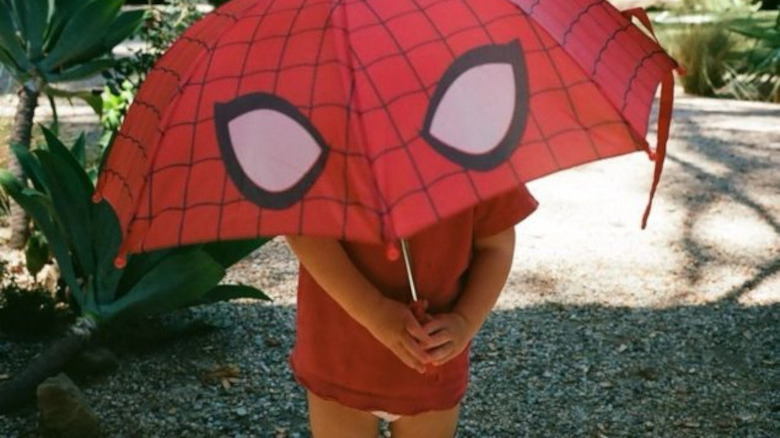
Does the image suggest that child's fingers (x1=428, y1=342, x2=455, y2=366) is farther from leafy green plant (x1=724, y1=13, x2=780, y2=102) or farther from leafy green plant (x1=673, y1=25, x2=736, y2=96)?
leafy green plant (x1=673, y1=25, x2=736, y2=96)

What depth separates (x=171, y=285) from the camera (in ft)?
9.77

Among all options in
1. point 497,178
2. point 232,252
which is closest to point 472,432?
point 232,252

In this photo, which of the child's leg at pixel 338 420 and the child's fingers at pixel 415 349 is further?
the child's leg at pixel 338 420

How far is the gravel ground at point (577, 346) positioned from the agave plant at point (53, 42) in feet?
2.88

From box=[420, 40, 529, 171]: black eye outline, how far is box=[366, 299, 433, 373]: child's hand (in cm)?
35

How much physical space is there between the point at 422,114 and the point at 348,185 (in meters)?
0.14

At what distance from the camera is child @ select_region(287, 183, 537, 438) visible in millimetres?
1670

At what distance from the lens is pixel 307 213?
1390 millimetres

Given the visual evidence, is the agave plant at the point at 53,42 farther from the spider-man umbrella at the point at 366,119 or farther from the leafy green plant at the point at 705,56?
the leafy green plant at the point at 705,56

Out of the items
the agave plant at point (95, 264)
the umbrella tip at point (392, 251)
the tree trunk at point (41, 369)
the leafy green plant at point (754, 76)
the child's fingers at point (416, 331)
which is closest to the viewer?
the umbrella tip at point (392, 251)

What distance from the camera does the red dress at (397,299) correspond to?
5.72ft

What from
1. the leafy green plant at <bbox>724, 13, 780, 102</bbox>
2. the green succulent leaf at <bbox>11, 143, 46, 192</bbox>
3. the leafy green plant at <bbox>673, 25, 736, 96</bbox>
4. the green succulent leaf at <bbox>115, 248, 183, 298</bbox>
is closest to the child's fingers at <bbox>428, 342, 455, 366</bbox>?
the green succulent leaf at <bbox>115, 248, 183, 298</bbox>

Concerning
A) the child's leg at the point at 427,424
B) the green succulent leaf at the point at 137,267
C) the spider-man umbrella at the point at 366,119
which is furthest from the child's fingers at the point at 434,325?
the green succulent leaf at the point at 137,267

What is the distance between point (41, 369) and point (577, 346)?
1.66 m
